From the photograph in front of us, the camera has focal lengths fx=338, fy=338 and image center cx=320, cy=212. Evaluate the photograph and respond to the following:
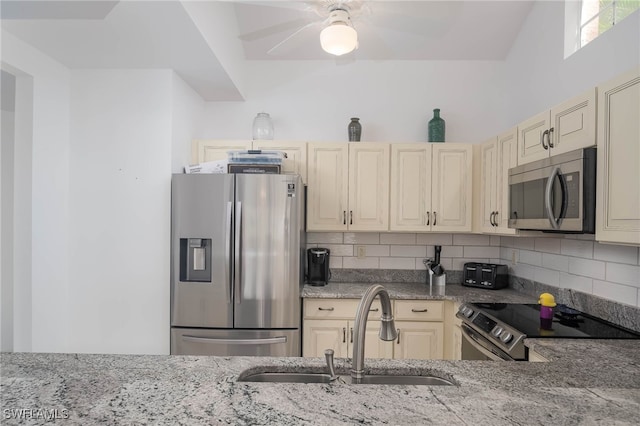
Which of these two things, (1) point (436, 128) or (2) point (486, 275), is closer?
(2) point (486, 275)

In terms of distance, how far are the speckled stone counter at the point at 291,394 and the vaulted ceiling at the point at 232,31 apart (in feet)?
5.76

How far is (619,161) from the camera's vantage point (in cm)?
145

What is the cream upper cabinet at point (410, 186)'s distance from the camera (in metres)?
2.88

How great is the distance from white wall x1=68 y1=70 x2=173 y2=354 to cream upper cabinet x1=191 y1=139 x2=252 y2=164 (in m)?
0.40

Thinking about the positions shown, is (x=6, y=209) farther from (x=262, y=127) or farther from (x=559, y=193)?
(x=559, y=193)

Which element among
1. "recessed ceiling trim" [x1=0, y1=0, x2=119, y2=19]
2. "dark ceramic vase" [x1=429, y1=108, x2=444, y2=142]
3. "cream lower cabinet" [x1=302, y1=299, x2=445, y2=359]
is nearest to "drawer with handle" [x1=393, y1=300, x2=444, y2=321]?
"cream lower cabinet" [x1=302, y1=299, x2=445, y2=359]

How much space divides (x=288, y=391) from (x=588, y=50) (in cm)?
264

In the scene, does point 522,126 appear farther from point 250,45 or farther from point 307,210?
point 250,45

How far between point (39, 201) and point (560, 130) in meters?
3.25

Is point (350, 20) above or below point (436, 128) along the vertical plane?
above

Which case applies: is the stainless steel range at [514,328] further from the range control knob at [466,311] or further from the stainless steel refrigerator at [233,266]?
the stainless steel refrigerator at [233,266]

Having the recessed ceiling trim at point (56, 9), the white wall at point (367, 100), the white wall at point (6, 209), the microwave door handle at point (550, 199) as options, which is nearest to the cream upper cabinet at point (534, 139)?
the microwave door handle at point (550, 199)

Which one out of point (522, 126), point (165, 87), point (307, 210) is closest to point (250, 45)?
point (165, 87)

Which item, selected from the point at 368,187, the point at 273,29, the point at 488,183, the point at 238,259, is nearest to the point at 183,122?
the point at 273,29
